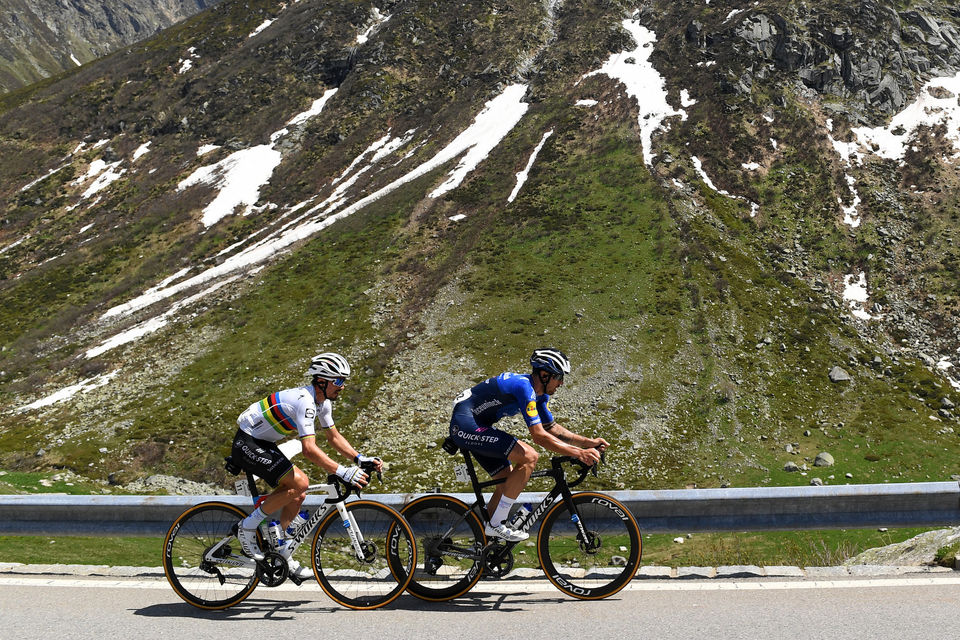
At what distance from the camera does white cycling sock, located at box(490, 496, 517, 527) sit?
7164 millimetres

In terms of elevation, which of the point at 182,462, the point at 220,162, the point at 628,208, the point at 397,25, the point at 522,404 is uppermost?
the point at 397,25

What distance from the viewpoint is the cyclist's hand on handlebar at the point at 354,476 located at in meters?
6.74

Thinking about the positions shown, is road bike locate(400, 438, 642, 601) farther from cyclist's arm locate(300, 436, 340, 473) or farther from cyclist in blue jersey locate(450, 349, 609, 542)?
cyclist's arm locate(300, 436, 340, 473)

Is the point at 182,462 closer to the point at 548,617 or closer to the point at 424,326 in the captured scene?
the point at 424,326

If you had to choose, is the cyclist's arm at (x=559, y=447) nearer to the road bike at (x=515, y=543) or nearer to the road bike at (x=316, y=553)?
the road bike at (x=515, y=543)

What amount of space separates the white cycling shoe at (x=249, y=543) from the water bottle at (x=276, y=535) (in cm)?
19

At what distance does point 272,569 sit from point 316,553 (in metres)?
0.81

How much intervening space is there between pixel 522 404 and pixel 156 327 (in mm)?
48559

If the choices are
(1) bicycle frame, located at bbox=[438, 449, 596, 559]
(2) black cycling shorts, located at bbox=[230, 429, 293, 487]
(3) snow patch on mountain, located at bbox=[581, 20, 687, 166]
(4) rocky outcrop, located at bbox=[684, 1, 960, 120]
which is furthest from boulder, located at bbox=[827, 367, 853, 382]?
(4) rocky outcrop, located at bbox=[684, 1, 960, 120]

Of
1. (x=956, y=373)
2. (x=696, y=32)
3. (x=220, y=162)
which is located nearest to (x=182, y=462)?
(x=956, y=373)

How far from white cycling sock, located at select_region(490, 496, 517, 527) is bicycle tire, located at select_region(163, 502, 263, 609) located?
Result: 273 centimetres

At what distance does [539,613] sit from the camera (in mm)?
6570

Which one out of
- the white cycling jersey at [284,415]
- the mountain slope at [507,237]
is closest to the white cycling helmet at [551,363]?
the white cycling jersey at [284,415]

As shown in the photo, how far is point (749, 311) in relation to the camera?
1667 inches
